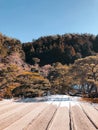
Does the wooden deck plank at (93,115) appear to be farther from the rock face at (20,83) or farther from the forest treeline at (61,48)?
the forest treeline at (61,48)

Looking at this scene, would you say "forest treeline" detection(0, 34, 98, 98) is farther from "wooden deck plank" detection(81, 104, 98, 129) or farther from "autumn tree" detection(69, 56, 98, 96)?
"wooden deck plank" detection(81, 104, 98, 129)

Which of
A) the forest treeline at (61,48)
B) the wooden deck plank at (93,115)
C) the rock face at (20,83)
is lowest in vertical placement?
the wooden deck plank at (93,115)

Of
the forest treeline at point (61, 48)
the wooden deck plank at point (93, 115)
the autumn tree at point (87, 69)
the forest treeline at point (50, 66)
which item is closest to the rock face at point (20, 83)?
the forest treeline at point (50, 66)

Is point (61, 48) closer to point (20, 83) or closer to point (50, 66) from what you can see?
point (50, 66)

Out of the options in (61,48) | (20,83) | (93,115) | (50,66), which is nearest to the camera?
(93,115)

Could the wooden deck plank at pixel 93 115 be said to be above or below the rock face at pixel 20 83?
below

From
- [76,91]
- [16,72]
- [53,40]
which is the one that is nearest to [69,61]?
[53,40]

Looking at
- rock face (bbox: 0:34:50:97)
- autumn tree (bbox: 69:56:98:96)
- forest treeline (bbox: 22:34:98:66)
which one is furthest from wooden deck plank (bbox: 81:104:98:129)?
forest treeline (bbox: 22:34:98:66)

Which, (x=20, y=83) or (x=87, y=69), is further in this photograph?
(x=20, y=83)

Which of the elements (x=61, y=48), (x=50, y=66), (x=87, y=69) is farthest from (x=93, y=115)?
(x=61, y=48)

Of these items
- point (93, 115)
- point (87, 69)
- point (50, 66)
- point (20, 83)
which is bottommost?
point (93, 115)

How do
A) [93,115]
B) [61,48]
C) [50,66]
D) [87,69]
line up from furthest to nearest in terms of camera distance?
[61,48] < [50,66] < [87,69] < [93,115]

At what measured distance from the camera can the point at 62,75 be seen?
130 feet

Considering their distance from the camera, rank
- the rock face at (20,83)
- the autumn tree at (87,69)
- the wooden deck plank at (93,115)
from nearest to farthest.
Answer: the wooden deck plank at (93,115), the autumn tree at (87,69), the rock face at (20,83)
